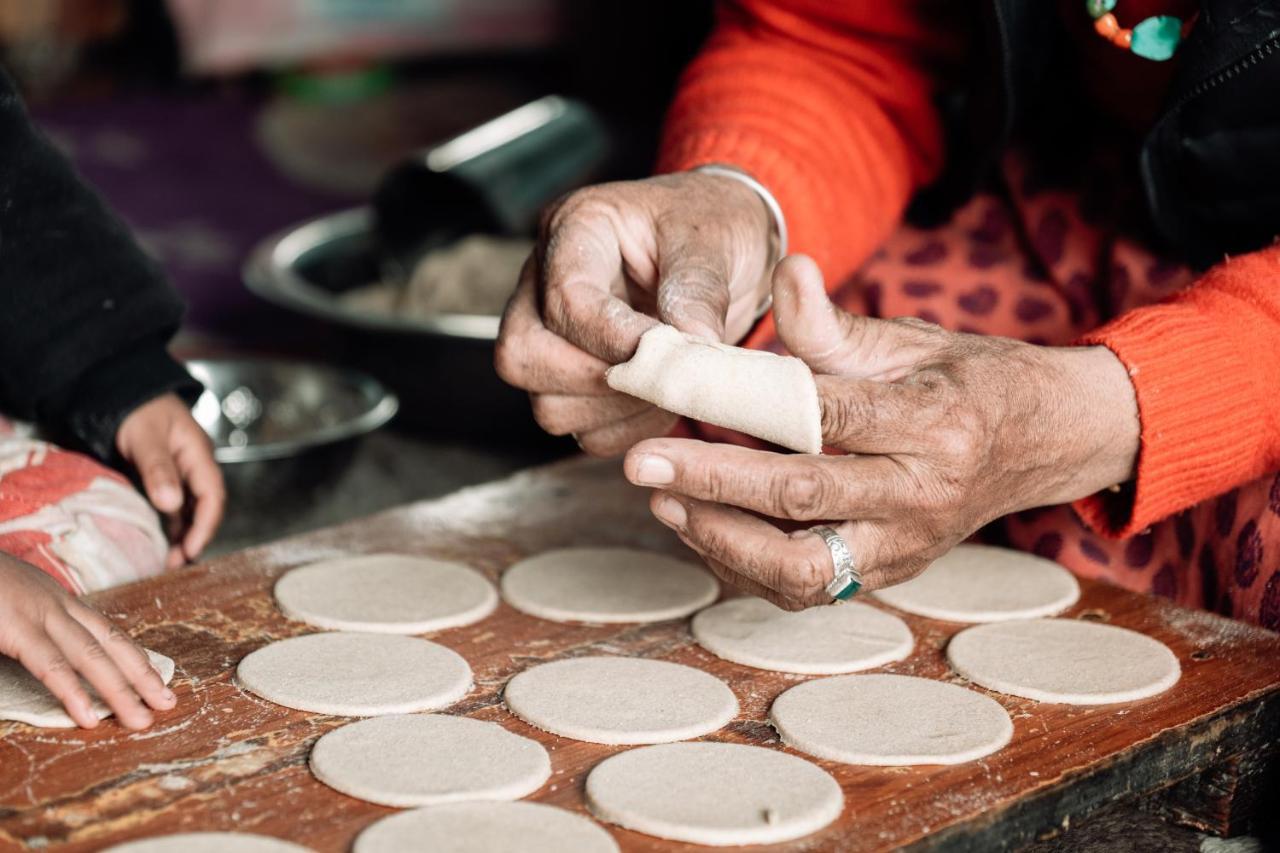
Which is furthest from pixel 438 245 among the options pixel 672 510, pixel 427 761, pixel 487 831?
pixel 487 831

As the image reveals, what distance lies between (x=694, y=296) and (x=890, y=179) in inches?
25.0

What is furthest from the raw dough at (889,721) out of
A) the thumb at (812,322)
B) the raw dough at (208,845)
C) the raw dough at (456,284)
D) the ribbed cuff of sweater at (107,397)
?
the raw dough at (456,284)

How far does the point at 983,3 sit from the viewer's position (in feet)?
4.95

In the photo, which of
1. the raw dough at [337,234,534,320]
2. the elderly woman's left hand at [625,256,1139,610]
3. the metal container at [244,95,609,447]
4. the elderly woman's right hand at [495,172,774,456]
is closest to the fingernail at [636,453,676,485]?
the elderly woman's left hand at [625,256,1139,610]

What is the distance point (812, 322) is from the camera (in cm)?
114

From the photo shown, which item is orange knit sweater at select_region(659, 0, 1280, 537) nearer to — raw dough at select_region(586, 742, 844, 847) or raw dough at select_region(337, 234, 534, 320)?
raw dough at select_region(586, 742, 844, 847)

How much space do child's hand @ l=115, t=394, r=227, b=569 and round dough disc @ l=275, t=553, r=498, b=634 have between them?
0.65ft

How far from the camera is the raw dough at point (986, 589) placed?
139 cm

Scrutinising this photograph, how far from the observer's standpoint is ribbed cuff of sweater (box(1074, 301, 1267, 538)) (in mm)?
1286

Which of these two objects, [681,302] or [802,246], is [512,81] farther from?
[681,302]

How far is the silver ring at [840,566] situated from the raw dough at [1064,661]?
0.17m

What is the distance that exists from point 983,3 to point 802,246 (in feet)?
1.08

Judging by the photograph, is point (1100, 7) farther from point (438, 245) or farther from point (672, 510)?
point (438, 245)

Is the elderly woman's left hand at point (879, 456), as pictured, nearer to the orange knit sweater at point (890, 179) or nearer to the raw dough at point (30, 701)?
the orange knit sweater at point (890, 179)
